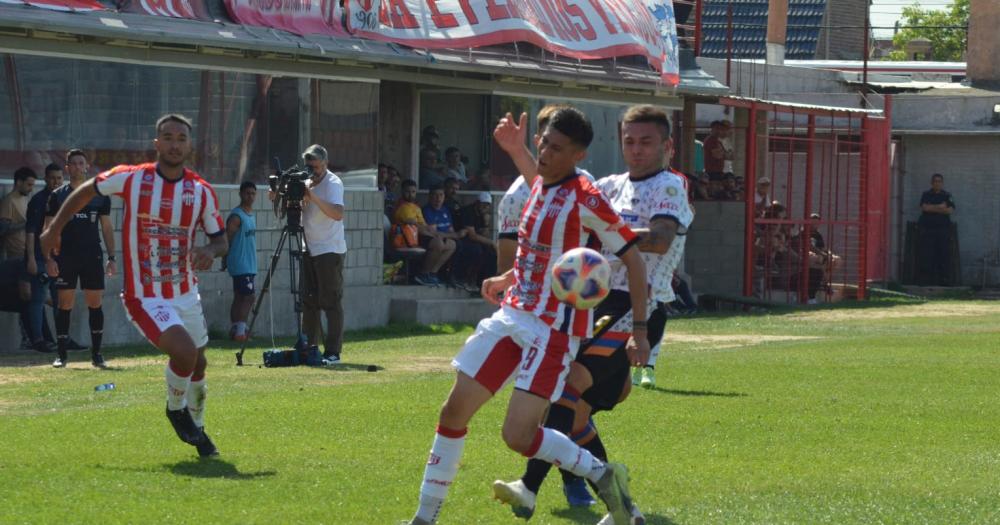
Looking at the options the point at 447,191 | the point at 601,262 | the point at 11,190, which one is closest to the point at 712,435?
the point at 601,262

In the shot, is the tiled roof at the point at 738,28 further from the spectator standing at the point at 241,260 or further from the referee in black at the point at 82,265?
the referee in black at the point at 82,265

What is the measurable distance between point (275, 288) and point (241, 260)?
1.31 metres

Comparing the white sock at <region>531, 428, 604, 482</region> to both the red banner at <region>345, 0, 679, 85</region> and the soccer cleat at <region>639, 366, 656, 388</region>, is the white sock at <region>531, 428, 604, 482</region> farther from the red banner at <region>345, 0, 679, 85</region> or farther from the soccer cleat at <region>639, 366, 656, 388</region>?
the red banner at <region>345, 0, 679, 85</region>

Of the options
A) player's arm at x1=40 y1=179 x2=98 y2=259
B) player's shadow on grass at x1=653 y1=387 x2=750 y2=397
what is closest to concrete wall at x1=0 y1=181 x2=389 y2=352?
player's shadow on grass at x1=653 y1=387 x2=750 y2=397

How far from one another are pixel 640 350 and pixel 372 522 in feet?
5.02

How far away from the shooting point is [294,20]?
2086 cm

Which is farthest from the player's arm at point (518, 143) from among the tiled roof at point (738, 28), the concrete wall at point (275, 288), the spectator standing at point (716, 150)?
the tiled roof at point (738, 28)

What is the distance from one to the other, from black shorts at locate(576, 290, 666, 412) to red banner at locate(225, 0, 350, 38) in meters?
12.7

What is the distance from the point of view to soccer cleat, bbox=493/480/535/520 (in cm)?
748

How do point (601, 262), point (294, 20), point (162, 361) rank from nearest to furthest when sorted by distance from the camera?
point (601, 262), point (162, 361), point (294, 20)

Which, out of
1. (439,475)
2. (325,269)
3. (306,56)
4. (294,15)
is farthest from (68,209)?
(306,56)

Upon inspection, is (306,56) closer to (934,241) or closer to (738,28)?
(934,241)

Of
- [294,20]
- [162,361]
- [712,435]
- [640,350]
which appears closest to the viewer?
[640,350]

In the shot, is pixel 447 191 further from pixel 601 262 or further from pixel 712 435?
pixel 601 262
